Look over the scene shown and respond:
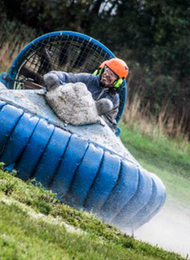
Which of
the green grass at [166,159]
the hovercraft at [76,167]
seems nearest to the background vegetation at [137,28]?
the green grass at [166,159]

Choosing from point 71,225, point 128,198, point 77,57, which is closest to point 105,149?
point 128,198

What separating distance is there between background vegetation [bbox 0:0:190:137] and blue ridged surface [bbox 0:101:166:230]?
1181 centimetres

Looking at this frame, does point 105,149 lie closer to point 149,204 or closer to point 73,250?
point 149,204

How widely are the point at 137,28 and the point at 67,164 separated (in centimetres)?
1426

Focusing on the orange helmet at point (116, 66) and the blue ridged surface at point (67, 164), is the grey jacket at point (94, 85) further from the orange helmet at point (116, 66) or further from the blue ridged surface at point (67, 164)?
the blue ridged surface at point (67, 164)

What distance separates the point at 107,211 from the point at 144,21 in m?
14.3

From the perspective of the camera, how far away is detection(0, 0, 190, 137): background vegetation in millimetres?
16469

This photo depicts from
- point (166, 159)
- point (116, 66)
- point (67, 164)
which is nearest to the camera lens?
point (67, 164)

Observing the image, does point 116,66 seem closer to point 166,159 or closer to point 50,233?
point 50,233

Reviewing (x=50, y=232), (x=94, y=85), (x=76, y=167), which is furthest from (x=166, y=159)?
(x=50, y=232)

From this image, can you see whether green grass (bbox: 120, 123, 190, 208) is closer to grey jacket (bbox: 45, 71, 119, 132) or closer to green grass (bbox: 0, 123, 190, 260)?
grey jacket (bbox: 45, 71, 119, 132)

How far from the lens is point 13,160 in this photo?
14.1ft

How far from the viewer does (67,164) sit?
425cm

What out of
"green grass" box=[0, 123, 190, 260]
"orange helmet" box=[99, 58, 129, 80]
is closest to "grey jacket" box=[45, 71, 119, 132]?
"orange helmet" box=[99, 58, 129, 80]
